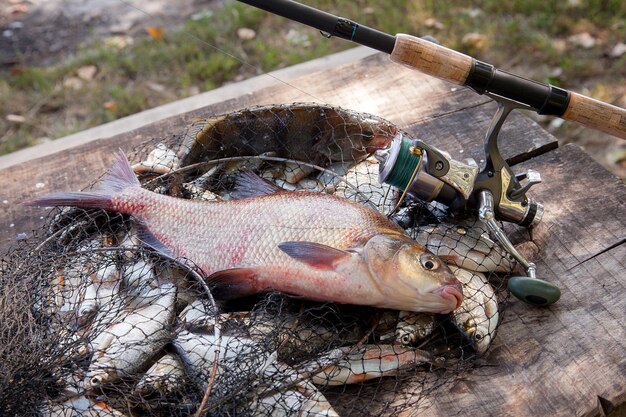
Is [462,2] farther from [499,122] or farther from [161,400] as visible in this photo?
[161,400]

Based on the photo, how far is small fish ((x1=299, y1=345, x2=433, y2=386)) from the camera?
82.7 inches

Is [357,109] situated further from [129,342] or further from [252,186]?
[129,342]

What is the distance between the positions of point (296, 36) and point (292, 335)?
11.8 ft

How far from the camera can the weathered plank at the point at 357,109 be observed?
3.00 m

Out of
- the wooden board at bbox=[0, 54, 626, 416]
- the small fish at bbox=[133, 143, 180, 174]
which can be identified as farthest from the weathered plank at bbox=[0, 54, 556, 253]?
the small fish at bbox=[133, 143, 180, 174]

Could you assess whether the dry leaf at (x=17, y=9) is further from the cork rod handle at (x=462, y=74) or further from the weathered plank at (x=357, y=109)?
the cork rod handle at (x=462, y=74)

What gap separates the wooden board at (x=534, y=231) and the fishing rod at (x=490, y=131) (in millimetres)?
150

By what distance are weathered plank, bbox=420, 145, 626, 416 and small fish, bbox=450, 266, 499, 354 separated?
7 cm

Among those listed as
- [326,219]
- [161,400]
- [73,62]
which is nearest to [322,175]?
[326,219]

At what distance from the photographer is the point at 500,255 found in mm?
2426

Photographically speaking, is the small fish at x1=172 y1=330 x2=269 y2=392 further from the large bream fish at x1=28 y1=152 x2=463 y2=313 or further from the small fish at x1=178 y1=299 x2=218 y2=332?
the large bream fish at x1=28 y1=152 x2=463 y2=313

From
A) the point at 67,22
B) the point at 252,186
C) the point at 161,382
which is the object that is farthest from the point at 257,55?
the point at 161,382

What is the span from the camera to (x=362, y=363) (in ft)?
7.02

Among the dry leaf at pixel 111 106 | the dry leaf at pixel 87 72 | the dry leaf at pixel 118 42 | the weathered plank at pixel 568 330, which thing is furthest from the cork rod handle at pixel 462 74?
the dry leaf at pixel 118 42
